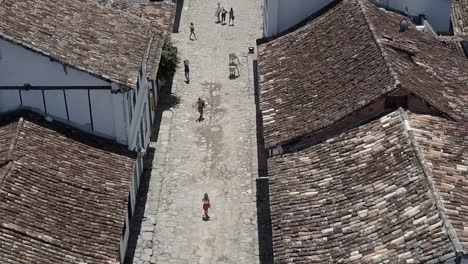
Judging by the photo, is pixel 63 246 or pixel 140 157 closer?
pixel 63 246

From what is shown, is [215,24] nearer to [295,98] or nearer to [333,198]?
[295,98]

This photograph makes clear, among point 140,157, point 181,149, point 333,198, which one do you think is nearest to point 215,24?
point 181,149

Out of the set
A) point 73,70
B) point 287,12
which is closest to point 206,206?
point 73,70

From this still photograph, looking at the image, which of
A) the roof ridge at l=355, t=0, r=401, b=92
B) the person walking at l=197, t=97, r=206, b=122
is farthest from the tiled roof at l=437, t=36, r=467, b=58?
the person walking at l=197, t=97, r=206, b=122

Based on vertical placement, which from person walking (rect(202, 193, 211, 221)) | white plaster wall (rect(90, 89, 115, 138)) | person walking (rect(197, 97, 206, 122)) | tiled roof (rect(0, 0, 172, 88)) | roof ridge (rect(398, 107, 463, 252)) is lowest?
roof ridge (rect(398, 107, 463, 252))

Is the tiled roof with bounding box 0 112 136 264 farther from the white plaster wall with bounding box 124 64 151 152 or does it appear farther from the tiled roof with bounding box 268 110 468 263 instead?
the tiled roof with bounding box 268 110 468 263

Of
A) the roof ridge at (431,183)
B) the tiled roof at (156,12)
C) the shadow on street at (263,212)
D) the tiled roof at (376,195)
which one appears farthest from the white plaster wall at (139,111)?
the roof ridge at (431,183)

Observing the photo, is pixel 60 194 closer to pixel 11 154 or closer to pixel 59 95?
pixel 11 154
